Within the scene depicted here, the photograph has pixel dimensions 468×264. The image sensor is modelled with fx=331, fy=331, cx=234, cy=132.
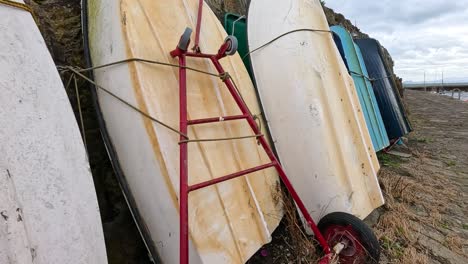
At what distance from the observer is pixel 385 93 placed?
4.52 metres

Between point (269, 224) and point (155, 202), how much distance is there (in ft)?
2.39

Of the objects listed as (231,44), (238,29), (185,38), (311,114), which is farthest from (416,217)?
(185,38)

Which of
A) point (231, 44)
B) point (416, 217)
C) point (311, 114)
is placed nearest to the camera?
point (231, 44)

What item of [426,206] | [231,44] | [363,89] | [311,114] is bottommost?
[426,206]

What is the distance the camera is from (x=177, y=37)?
78.2 inches

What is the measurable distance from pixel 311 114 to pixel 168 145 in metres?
1.13

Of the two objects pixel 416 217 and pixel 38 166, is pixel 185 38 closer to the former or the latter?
pixel 38 166

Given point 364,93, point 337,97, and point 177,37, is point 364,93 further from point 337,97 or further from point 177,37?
point 177,37

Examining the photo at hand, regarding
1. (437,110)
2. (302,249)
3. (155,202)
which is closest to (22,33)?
(155,202)

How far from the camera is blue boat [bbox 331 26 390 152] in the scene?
3.81m

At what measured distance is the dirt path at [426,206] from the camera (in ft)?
7.64

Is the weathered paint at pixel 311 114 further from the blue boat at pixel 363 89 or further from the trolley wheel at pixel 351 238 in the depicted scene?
the blue boat at pixel 363 89

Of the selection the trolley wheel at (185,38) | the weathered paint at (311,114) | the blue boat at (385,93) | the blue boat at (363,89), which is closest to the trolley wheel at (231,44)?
the trolley wheel at (185,38)

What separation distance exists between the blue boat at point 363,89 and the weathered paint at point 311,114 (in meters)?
1.23
